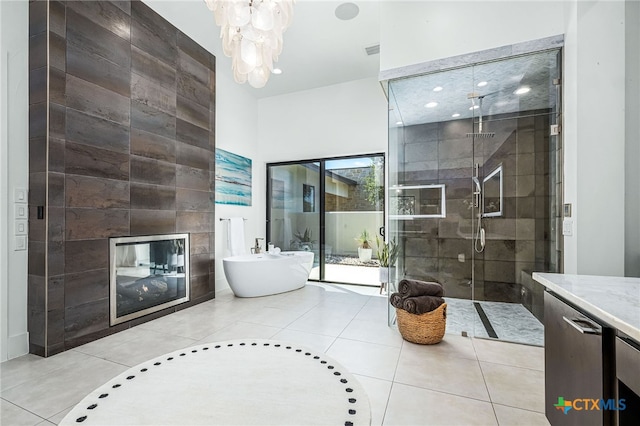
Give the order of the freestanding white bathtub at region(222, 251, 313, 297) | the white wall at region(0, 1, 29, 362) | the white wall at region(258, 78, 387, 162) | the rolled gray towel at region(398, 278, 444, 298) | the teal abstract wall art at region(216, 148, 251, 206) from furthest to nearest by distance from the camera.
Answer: the white wall at region(258, 78, 387, 162)
the teal abstract wall art at region(216, 148, 251, 206)
the freestanding white bathtub at region(222, 251, 313, 297)
the rolled gray towel at region(398, 278, 444, 298)
the white wall at region(0, 1, 29, 362)

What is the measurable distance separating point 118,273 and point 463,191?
3.87m

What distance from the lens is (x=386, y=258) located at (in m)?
4.16

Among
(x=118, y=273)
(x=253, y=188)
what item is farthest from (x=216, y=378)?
(x=253, y=188)

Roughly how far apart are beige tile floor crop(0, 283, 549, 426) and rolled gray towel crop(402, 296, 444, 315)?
296mm

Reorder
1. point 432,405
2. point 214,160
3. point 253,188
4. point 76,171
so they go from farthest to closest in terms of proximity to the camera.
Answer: point 253,188
point 214,160
point 76,171
point 432,405

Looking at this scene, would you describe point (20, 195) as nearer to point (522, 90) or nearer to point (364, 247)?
point (364, 247)

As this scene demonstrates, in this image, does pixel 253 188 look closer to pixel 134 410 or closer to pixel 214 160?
pixel 214 160

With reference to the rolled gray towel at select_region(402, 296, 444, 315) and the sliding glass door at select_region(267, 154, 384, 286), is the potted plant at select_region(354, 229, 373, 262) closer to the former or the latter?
the sliding glass door at select_region(267, 154, 384, 286)

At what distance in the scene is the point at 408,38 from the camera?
286 centimetres

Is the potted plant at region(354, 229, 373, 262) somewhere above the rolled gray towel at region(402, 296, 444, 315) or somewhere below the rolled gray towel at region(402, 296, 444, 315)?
above

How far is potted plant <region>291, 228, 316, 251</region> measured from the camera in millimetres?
5066

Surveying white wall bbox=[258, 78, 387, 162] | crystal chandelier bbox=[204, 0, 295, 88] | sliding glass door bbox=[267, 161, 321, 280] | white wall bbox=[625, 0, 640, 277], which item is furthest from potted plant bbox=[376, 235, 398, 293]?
crystal chandelier bbox=[204, 0, 295, 88]

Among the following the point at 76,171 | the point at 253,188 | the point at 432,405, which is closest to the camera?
the point at 432,405

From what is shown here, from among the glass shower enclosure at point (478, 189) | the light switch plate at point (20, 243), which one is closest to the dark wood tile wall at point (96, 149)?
the light switch plate at point (20, 243)
